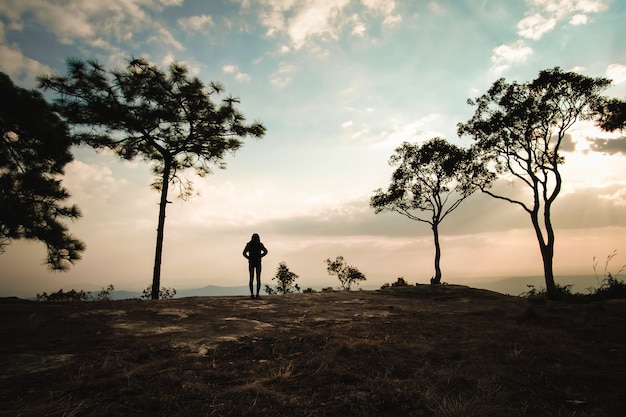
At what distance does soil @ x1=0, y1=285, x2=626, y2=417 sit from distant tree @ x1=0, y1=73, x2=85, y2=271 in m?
2.76

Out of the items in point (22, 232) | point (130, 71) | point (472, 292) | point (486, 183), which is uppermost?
point (130, 71)

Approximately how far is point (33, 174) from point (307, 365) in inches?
428

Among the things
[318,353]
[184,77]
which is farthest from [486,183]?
[318,353]

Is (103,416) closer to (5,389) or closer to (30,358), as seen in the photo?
(5,389)

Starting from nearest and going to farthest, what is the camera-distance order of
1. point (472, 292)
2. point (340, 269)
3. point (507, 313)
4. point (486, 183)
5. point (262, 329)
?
point (262, 329) → point (507, 313) → point (472, 292) → point (486, 183) → point (340, 269)

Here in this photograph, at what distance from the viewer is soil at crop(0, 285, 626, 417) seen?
3.38 metres

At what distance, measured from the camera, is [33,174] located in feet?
33.4

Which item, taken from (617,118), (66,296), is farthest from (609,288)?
(66,296)

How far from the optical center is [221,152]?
721 inches

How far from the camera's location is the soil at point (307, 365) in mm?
3381

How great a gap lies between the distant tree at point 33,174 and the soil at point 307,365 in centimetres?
276

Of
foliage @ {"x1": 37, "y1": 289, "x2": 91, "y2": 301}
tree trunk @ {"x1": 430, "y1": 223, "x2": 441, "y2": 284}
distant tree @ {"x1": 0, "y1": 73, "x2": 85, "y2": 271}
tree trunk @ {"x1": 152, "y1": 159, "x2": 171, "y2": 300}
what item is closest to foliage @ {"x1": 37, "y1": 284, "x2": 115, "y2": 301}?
foliage @ {"x1": 37, "y1": 289, "x2": 91, "y2": 301}

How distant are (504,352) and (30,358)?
736cm

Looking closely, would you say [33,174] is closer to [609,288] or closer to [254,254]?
[254,254]
